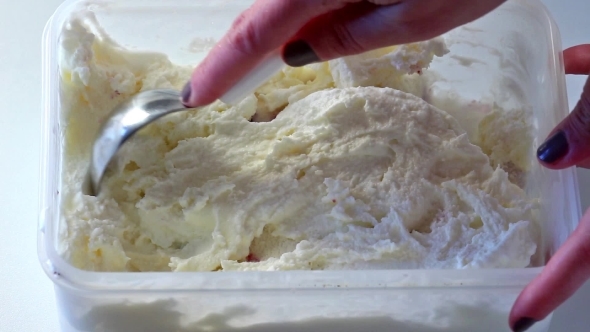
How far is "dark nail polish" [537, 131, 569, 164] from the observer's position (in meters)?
0.79

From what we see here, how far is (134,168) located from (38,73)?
40 cm

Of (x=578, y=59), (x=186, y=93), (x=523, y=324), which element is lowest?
(x=523, y=324)

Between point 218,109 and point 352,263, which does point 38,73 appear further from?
point 352,263

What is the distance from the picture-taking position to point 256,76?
757mm

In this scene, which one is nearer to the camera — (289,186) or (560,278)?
(560,278)

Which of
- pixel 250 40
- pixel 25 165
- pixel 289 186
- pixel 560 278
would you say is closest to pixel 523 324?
pixel 560 278

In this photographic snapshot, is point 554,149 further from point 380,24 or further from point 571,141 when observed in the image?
point 380,24

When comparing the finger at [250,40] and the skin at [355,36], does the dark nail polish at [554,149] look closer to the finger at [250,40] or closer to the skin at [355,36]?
the skin at [355,36]

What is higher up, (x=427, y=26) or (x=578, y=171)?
(x=427, y=26)

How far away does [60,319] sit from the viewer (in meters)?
0.83

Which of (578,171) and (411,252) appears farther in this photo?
(578,171)

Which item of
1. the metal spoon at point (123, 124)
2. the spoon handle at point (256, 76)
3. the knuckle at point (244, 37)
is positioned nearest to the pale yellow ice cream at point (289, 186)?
the metal spoon at point (123, 124)

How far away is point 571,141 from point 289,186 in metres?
0.38

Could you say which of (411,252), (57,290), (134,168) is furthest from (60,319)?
(411,252)
